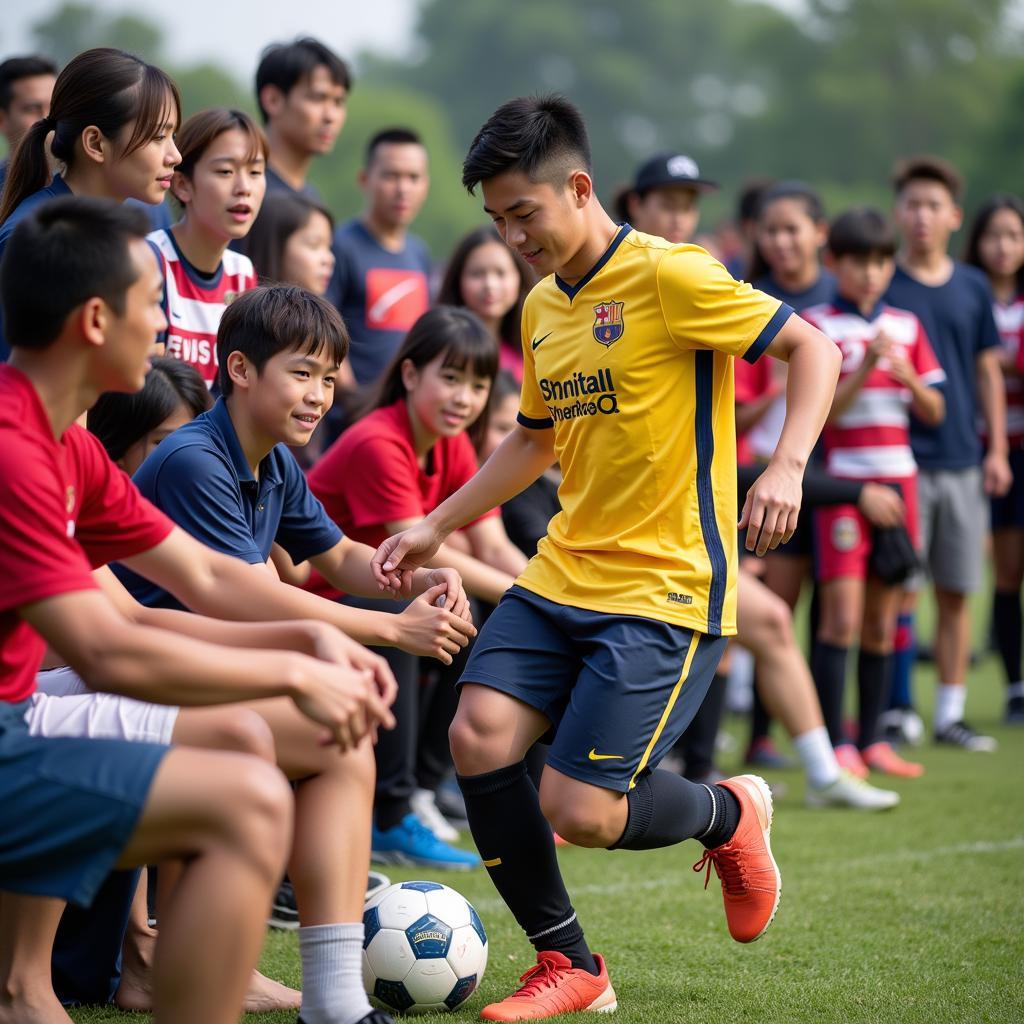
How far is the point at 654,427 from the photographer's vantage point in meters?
3.76

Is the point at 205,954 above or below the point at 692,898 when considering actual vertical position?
above

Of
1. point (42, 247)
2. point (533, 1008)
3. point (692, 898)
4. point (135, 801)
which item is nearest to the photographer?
point (135, 801)

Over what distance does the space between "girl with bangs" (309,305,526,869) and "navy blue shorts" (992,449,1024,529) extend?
4.19m

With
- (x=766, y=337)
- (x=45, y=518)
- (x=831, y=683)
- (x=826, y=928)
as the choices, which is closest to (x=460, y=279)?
(x=831, y=683)

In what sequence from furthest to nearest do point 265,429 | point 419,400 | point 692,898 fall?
point 419,400 → point 692,898 → point 265,429

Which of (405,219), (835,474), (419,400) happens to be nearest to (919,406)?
(835,474)

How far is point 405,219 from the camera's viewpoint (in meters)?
7.26

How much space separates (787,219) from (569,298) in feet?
12.2

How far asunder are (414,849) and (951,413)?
4.10 m

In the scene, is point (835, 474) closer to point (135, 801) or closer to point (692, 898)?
point (692, 898)

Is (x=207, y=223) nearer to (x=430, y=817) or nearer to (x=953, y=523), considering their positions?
(x=430, y=817)

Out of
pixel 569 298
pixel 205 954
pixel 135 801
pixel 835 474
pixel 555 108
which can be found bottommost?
pixel 205 954

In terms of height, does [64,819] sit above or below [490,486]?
below

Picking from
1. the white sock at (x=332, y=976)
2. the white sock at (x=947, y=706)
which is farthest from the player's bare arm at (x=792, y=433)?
the white sock at (x=947, y=706)
